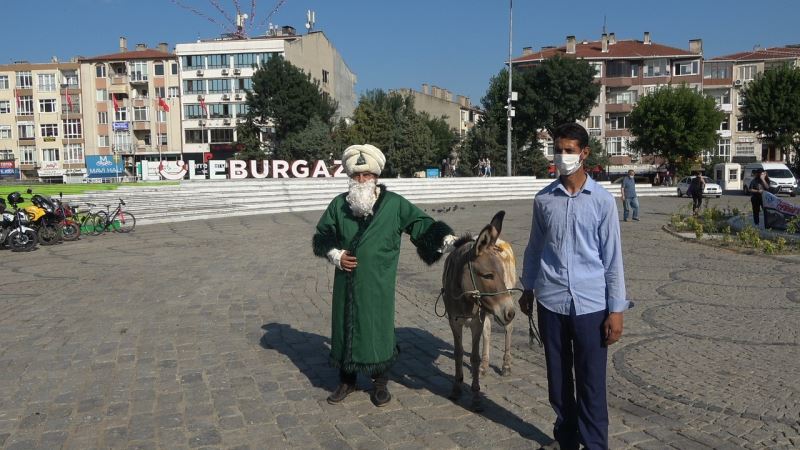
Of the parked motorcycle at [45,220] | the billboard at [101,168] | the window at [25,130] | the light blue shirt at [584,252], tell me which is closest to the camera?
the light blue shirt at [584,252]

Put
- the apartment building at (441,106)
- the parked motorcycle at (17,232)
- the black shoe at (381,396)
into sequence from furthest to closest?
the apartment building at (441,106)
the parked motorcycle at (17,232)
the black shoe at (381,396)

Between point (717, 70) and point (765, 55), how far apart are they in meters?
6.27

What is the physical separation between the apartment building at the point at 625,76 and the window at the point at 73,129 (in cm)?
5177

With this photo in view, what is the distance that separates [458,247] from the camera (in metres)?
4.84

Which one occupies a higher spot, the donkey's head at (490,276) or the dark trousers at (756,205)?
the donkey's head at (490,276)

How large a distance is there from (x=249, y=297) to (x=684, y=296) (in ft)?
20.9

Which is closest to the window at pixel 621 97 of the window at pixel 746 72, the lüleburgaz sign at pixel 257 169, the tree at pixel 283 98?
the window at pixel 746 72

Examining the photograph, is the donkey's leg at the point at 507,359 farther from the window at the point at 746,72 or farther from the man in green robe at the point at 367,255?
the window at the point at 746,72

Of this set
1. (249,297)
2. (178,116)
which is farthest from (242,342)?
(178,116)

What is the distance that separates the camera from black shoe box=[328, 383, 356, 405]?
4883 mm

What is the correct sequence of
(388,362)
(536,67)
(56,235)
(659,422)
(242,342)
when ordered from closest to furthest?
1. (659,422)
2. (388,362)
3. (242,342)
4. (56,235)
5. (536,67)

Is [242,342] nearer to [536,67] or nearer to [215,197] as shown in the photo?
[215,197]

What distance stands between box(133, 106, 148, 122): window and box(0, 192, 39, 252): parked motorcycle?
58262 millimetres

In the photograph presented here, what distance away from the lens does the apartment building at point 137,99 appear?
227ft
